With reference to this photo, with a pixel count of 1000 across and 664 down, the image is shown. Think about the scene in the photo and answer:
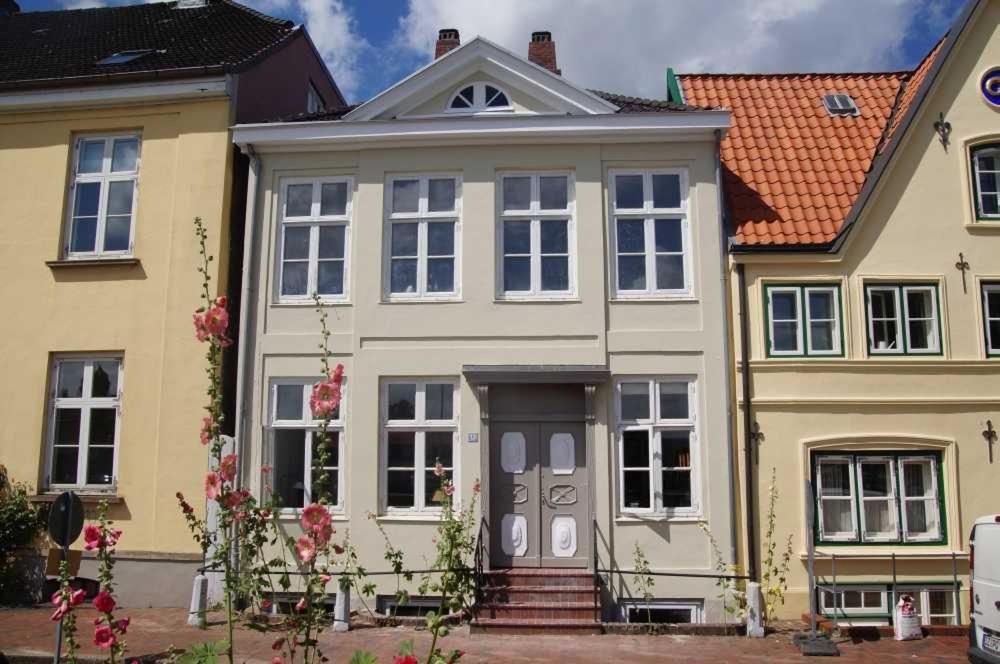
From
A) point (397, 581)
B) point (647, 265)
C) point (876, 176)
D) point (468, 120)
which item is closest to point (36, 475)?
point (397, 581)

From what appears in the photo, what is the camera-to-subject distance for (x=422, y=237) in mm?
13320

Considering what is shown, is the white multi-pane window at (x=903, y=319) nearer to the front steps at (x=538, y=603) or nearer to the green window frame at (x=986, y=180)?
the green window frame at (x=986, y=180)

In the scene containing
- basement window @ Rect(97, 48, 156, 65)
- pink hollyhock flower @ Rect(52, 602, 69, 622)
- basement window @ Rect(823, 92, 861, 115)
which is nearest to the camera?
pink hollyhock flower @ Rect(52, 602, 69, 622)

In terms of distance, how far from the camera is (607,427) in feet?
41.1

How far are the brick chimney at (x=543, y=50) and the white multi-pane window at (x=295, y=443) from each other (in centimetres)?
720

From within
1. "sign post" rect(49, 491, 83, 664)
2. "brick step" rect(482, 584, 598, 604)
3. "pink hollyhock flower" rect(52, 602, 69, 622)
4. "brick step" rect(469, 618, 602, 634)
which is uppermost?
"sign post" rect(49, 491, 83, 664)

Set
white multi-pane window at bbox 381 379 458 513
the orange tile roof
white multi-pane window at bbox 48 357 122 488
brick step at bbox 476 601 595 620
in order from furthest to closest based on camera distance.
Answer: white multi-pane window at bbox 48 357 122 488
the orange tile roof
white multi-pane window at bbox 381 379 458 513
brick step at bbox 476 601 595 620

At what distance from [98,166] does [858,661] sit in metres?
13.3

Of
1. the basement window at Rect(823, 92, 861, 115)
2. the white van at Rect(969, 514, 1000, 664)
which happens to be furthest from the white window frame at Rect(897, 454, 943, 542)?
the basement window at Rect(823, 92, 861, 115)

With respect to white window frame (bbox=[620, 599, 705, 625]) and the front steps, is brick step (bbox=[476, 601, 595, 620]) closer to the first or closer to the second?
the front steps

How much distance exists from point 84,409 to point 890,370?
40.1ft

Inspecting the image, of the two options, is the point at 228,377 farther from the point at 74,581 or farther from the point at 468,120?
the point at 468,120

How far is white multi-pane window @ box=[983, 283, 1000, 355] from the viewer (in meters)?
12.6

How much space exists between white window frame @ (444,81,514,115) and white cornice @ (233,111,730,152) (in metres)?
0.38
